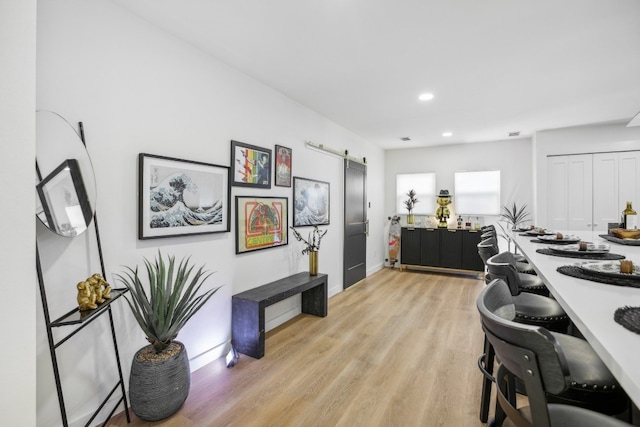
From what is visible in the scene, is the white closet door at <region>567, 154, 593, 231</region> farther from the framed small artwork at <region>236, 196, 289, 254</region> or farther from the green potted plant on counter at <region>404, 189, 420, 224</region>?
the framed small artwork at <region>236, 196, 289, 254</region>

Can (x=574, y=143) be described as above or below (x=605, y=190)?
above

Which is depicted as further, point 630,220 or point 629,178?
point 629,178

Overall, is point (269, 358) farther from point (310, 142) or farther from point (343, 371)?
point (310, 142)

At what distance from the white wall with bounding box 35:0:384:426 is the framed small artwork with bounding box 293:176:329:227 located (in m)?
0.57

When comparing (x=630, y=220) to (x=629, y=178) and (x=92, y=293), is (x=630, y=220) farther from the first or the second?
(x=92, y=293)

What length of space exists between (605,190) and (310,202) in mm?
4726

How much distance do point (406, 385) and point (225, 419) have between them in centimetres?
129

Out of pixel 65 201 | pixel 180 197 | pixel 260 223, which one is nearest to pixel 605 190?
pixel 260 223

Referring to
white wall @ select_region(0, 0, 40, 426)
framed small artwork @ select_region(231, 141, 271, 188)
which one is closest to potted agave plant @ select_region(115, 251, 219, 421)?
white wall @ select_region(0, 0, 40, 426)

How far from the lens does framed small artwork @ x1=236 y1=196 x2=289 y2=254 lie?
2949 mm

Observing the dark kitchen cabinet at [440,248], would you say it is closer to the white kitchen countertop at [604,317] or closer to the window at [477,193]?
the window at [477,193]

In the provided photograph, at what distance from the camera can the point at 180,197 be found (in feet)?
7.77

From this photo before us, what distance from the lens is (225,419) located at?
1925 mm

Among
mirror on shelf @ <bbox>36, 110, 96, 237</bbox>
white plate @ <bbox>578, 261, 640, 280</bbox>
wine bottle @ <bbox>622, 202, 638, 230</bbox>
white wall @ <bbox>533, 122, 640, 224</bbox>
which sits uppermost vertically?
white wall @ <bbox>533, 122, 640, 224</bbox>
